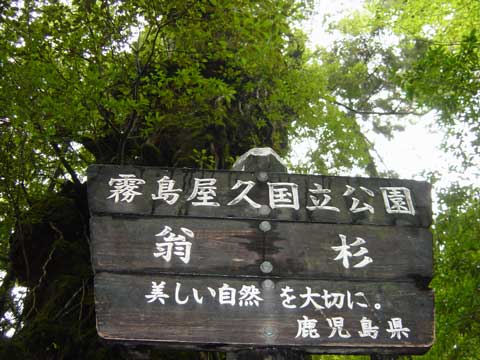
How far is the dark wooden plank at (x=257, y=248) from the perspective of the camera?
7.96 ft

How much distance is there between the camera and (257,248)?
2488 millimetres

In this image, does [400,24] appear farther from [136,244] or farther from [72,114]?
[136,244]

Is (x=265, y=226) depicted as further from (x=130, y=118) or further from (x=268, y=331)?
(x=130, y=118)

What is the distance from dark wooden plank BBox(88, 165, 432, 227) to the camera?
8.36 feet

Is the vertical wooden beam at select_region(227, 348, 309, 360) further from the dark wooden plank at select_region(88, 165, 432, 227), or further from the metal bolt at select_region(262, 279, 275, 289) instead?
the dark wooden plank at select_region(88, 165, 432, 227)

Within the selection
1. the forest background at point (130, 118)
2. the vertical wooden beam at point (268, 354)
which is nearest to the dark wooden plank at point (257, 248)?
the vertical wooden beam at point (268, 354)

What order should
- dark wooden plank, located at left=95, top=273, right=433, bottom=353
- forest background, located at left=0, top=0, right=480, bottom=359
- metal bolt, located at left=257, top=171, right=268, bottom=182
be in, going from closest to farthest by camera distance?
dark wooden plank, located at left=95, top=273, right=433, bottom=353
metal bolt, located at left=257, top=171, right=268, bottom=182
forest background, located at left=0, top=0, right=480, bottom=359

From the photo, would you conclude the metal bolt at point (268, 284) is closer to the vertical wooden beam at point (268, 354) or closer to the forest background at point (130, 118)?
the vertical wooden beam at point (268, 354)

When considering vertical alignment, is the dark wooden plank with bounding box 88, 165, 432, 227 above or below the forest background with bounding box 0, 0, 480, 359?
below

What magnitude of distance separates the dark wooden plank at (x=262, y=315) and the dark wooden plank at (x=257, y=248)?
63mm

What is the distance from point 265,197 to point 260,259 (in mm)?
366

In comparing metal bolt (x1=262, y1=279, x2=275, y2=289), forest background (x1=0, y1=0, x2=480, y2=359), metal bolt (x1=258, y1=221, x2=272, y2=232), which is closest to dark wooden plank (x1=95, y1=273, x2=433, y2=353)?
metal bolt (x1=262, y1=279, x2=275, y2=289)

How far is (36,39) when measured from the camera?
4707 millimetres

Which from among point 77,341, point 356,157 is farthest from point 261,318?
point 356,157
